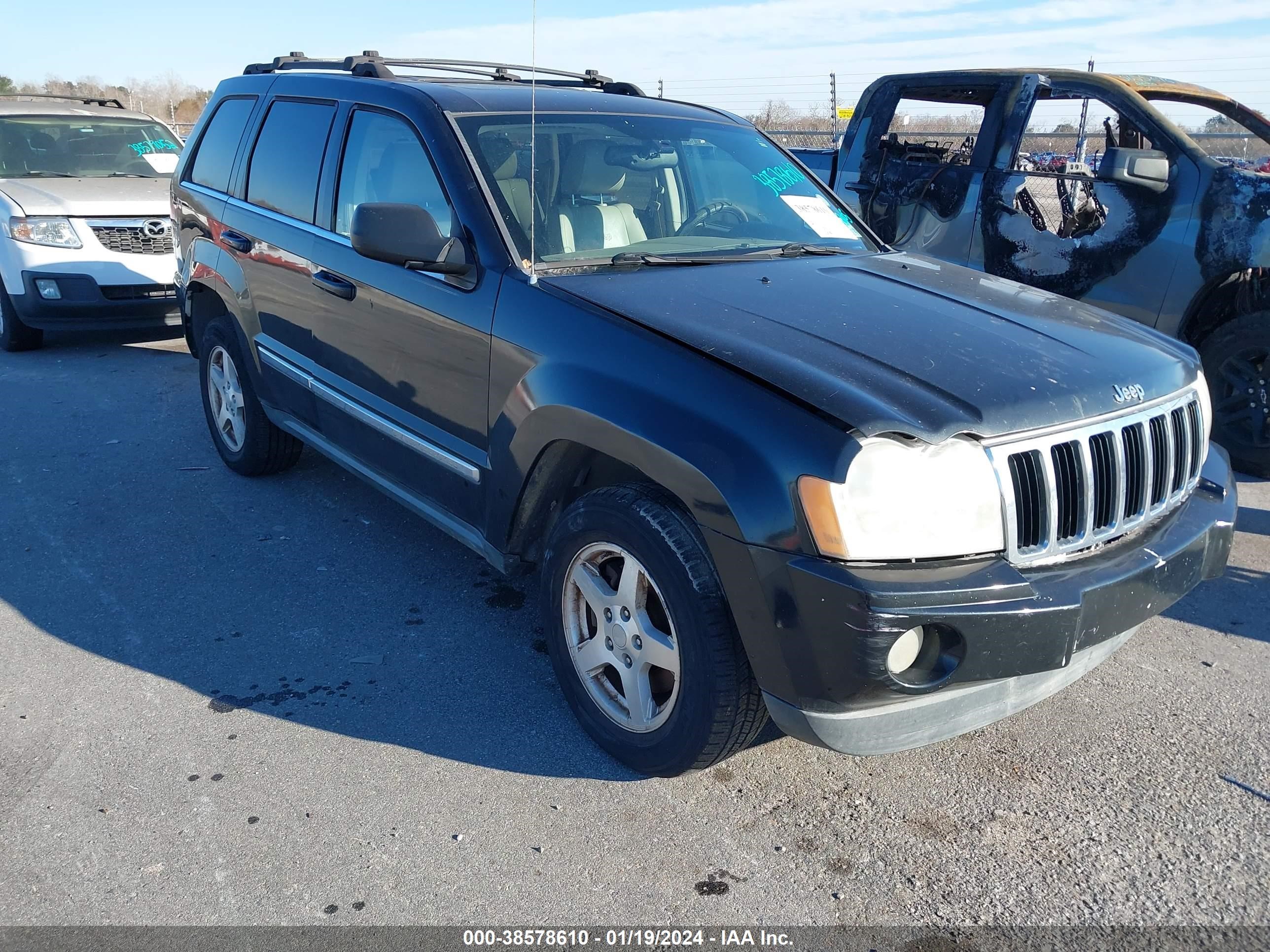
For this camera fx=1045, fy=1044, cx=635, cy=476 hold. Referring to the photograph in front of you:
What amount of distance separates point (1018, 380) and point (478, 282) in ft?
5.27

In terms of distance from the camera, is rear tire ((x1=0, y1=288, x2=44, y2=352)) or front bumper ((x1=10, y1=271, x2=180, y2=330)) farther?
rear tire ((x1=0, y1=288, x2=44, y2=352))

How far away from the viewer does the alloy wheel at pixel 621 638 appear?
2.79m

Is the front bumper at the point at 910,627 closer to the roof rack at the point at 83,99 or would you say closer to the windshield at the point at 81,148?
the windshield at the point at 81,148

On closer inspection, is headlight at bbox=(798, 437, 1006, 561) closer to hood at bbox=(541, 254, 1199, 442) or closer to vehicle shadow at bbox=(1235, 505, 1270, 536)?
hood at bbox=(541, 254, 1199, 442)

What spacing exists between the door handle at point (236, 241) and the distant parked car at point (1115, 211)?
151 inches

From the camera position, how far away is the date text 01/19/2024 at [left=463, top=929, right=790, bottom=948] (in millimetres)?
2350

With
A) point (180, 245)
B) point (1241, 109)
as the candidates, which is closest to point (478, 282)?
point (180, 245)

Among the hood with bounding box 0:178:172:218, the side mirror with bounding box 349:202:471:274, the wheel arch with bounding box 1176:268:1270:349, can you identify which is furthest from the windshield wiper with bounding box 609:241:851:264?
the hood with bounding box 0:178:172:218

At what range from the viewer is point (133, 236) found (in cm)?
812

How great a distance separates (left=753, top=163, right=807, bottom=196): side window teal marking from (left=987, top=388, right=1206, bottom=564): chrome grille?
1.73 meters

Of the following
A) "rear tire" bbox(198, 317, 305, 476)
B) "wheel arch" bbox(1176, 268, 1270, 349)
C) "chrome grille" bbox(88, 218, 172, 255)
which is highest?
"wheel arch" bbox(1176, 268, 1270, 349)

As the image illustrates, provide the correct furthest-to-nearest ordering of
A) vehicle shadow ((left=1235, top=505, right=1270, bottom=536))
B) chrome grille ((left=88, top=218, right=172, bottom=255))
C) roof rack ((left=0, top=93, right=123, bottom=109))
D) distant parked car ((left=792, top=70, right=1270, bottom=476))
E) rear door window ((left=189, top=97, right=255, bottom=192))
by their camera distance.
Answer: roof rack ((left=0, top=93, right=123, bottom=109)), chrome grille ((left=88, top=218, right=172, bottom=255)), distant parked car ((left=792, top=70, right=1270, bottom=476)), rear door window ((left=189, top=97, right=255, bottom=192)), vehicle shadow ((left=1235, top=505, right=1270, bottom=536))

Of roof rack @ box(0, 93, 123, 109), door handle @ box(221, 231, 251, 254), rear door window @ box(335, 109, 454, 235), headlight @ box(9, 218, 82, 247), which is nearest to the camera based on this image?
rear door window @ box(335, 109, 454, 235)

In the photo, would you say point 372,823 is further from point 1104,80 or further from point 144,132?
point 144,132
